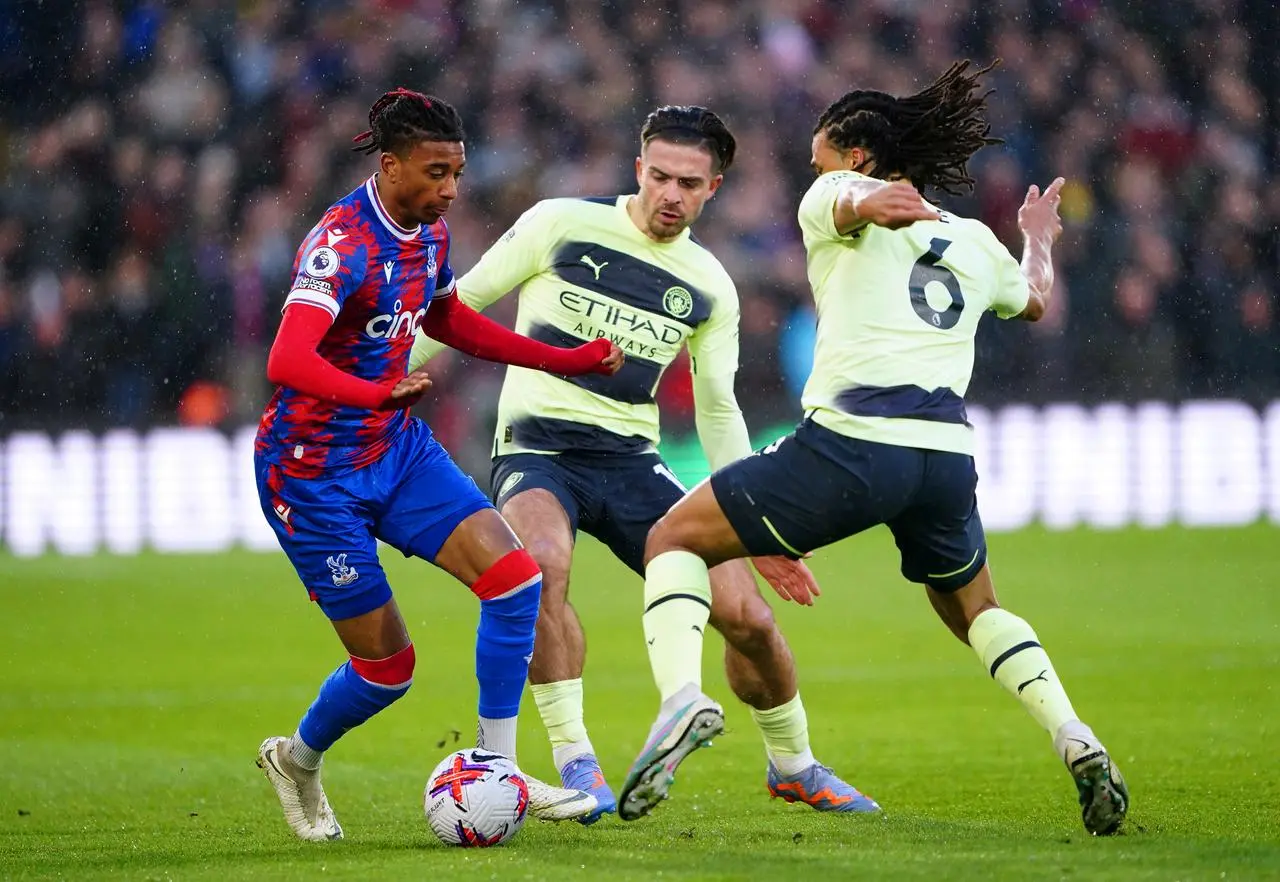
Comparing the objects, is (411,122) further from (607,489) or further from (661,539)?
(607,489)

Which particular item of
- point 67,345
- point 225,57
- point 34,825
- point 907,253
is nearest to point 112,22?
point 225,57

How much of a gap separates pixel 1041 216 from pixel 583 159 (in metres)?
12.7

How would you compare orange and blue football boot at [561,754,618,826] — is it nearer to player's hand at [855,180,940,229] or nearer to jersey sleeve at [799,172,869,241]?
jersey sleeve at [799,172,869,241]

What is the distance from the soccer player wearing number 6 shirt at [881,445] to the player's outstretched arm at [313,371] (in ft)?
3.03

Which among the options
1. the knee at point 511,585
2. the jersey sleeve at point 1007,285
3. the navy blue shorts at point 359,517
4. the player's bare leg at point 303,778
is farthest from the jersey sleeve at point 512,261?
the jersey sleeve at point 1007,285

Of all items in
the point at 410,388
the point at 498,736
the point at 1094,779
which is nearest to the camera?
the point at 410,388

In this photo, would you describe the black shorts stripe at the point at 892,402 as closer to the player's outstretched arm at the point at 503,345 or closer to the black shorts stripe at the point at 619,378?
the player's outstretched arm at the point at 503,345

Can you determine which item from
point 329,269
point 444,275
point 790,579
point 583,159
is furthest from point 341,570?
point 583,159

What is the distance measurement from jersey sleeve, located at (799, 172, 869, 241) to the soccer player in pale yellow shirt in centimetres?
116

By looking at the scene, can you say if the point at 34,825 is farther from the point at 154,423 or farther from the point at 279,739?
the point at 154,423

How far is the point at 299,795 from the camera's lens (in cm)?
587

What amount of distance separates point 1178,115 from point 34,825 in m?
15.8

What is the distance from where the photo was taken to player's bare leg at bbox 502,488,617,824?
616 cm

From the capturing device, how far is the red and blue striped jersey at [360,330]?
5.47 meters
